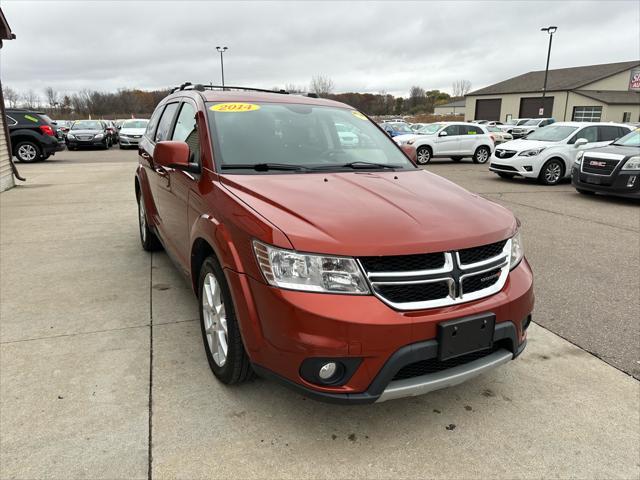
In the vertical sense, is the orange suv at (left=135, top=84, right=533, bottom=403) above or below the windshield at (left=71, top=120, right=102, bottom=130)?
below

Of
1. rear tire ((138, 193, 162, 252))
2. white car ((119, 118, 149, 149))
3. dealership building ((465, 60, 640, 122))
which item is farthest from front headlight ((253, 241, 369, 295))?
dealership building ((465, 60, 640, 122))

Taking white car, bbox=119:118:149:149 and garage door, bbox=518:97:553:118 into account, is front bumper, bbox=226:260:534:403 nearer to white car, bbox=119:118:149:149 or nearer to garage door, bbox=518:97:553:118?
white car, bbox=119:118:149:149

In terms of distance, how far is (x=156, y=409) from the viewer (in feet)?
8.75

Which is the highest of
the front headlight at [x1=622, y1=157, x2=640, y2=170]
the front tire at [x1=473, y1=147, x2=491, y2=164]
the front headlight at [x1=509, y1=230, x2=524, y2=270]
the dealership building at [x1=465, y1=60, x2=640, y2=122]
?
the dealership building at [x1=465, y1=60, x2=640, y2=122]

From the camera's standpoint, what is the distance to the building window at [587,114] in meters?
47.7

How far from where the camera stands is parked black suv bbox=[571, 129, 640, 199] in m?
9.23

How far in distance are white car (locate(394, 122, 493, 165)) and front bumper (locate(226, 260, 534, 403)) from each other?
15956 millimetres

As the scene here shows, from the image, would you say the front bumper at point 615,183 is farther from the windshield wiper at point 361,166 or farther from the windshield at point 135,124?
the windshield at point 135,124

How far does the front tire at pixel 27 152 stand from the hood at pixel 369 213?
1747 centimetres

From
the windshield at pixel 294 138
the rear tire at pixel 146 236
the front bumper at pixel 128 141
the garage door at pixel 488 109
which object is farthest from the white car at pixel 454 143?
the garage door at pixel 488 109

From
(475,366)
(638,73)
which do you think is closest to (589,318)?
(475,366)

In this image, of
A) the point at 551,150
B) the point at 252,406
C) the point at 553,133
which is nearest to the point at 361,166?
the point at 252,406

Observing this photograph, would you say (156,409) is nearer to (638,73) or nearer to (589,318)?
(589,318)

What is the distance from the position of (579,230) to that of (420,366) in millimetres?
6025
